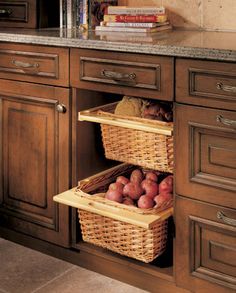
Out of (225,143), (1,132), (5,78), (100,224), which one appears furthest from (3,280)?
(225,143)

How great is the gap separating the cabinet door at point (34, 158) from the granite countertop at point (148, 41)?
0.69 ft

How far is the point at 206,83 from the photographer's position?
82.6 inches

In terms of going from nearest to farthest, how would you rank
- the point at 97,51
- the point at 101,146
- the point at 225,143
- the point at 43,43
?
the point at 225,143
the point at 97,51
the point at 43,43
the point at 101,146

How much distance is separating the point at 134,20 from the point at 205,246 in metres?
1.06

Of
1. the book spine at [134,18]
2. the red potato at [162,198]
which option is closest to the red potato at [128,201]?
the red potato at [162,198]

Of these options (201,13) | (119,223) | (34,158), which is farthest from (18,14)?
(119,223)

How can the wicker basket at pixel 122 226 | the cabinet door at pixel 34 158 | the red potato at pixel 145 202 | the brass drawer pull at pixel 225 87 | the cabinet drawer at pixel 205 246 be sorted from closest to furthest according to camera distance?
the brass drawer pull at pixel 225 87
the cabinet drawer at pixel 205 246
the wicker basket at pixel 122 226
the red potato at pixel 145 202
the cabinet door at pixel 34 158

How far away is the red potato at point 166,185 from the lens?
2.46 m

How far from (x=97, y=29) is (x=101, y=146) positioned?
536mm

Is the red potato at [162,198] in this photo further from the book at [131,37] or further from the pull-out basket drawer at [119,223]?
the book at [131,37]

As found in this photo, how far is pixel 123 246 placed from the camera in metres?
2.43

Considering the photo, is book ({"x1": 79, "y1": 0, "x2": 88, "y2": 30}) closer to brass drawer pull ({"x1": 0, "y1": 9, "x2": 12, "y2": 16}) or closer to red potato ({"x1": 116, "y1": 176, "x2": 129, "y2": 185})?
brass drawer pull ({"x1": 0, "y1": 9, "x2": 12, "y2": 16})

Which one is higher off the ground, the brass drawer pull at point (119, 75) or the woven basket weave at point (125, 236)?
the brass drawer pull at point (119, 75)

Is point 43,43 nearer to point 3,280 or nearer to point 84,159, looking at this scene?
point 84,159
